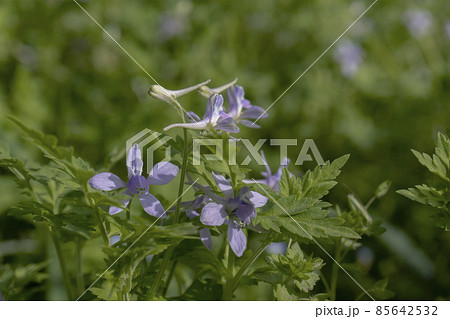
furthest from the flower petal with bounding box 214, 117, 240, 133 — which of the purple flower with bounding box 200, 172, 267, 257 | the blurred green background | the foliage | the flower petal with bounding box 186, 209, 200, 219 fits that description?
the blurred green background

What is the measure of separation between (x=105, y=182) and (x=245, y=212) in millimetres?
363

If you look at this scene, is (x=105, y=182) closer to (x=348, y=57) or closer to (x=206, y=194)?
(x=206, y=194)

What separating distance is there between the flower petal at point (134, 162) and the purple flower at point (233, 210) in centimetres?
19

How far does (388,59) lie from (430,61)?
1.11ft

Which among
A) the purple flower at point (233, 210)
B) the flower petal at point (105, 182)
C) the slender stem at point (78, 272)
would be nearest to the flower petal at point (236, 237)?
the purple flower at point (233, 210)

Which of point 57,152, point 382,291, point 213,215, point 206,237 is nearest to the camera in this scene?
point 57,152

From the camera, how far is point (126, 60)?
3.70 metres

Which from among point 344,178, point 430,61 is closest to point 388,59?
point 430,61

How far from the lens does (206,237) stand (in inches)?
50.8

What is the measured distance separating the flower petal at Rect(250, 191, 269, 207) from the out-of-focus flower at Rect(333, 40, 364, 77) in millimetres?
2987

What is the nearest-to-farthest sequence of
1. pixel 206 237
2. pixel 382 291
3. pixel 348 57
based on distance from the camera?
pixel 206 237
pixel 382 291
pixel 348 57

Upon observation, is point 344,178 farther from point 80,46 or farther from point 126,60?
point 80,46

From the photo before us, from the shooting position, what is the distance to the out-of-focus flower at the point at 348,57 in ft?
13.2

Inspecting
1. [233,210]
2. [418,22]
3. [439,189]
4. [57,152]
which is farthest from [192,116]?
[418,22]
